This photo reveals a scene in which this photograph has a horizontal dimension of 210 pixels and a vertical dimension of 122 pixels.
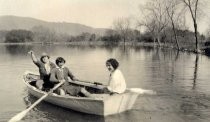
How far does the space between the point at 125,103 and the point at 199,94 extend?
510cm

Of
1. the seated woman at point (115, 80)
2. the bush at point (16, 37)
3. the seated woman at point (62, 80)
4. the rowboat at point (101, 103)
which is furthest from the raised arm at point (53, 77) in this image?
the bush at point (16, 37)

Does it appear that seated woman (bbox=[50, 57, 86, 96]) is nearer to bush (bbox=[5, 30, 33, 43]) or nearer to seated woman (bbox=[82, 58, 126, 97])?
seated woman (bbox=[82, 58, 126, 97])

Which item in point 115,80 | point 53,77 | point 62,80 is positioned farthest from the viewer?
point 53,77

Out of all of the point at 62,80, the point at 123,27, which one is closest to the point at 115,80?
the point at 62,80

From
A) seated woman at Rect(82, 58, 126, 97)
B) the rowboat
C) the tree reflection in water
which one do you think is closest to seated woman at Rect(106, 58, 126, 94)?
seated woman at Rect(82, 58, 126, 97)

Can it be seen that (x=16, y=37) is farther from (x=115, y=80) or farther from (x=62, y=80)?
(x=115, y=80)

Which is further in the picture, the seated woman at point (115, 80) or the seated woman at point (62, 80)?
the seated woman at point (62, 80)

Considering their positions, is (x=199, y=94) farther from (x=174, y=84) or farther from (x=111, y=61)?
(x=111, y=61)

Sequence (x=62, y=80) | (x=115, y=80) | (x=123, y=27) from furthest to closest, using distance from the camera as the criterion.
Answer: (x=123, y=27) < (x=62, y=80) < (x=115, y=80)

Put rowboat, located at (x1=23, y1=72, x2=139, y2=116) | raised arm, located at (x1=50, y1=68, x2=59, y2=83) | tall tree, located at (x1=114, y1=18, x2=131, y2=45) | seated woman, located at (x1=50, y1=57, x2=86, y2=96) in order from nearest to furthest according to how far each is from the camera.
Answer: rowboat, located at (x1=23, y1=72, x2=139, y2=116)
seated woman, located at (x1=50, y1=57, x2=86, y2=96)
raised arm, located at (x1=50, y1=68, x2=59, y2=83)
tall tree, located at (x1=114, y1=18, x2=131, y2=45)

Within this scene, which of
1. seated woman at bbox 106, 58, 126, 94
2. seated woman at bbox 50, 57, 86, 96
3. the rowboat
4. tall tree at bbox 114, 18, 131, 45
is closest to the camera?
the rowboat

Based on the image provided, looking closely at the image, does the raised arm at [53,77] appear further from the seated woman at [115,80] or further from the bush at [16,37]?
the bush at [16,37]

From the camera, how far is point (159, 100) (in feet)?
50.8

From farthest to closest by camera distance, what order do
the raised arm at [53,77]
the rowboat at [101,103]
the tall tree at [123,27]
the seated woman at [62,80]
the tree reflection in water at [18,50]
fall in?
the tall tree at [123,27] < the tree reflection in water at [18,50] < the raised arm at [53,77] < the seated woman at [62,80] < the rowboat at [101,103]
